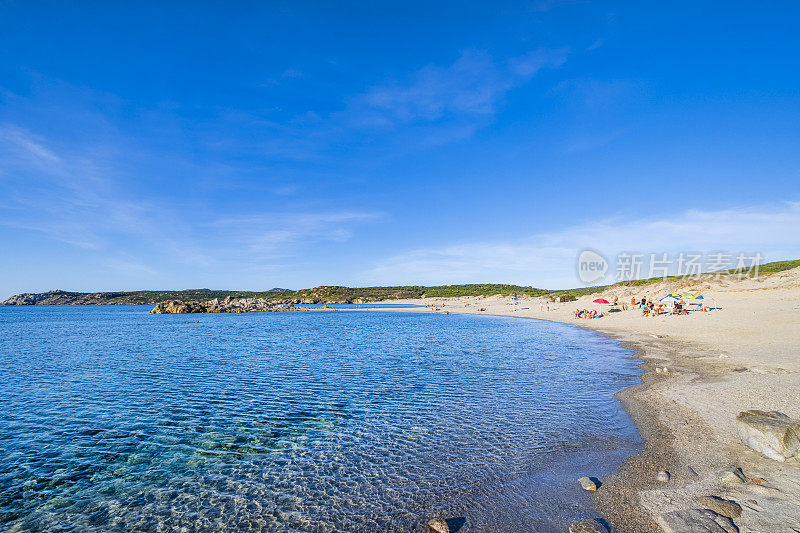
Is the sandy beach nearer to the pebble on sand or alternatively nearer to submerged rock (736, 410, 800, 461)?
the pebble on sand

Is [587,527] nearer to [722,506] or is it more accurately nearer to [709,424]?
[722,506]

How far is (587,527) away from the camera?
23.4 feet

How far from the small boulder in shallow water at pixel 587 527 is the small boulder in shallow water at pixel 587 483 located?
1.67m

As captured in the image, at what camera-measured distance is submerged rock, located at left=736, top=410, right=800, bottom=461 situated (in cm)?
925

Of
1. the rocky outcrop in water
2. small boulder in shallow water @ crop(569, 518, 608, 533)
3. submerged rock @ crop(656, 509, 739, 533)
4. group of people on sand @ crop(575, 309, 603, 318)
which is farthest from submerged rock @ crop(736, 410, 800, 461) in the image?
the rocky outcrop in water

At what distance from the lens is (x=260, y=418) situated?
15.2 m

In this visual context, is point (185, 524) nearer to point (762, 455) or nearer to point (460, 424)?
point (460, 424)

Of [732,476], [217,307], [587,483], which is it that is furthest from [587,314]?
[217,307]

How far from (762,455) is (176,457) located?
17.1m

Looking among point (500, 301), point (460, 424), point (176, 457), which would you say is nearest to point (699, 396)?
point (460, 424)

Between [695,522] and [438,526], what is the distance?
5045 mm

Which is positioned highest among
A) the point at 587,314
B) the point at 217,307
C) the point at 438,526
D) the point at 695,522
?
the point at 217,307

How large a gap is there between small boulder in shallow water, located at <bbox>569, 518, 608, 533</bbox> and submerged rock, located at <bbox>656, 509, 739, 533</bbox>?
1.16m

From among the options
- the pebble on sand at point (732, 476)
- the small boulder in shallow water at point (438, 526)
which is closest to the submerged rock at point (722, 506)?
the pebble on sand at point (732, 476)
